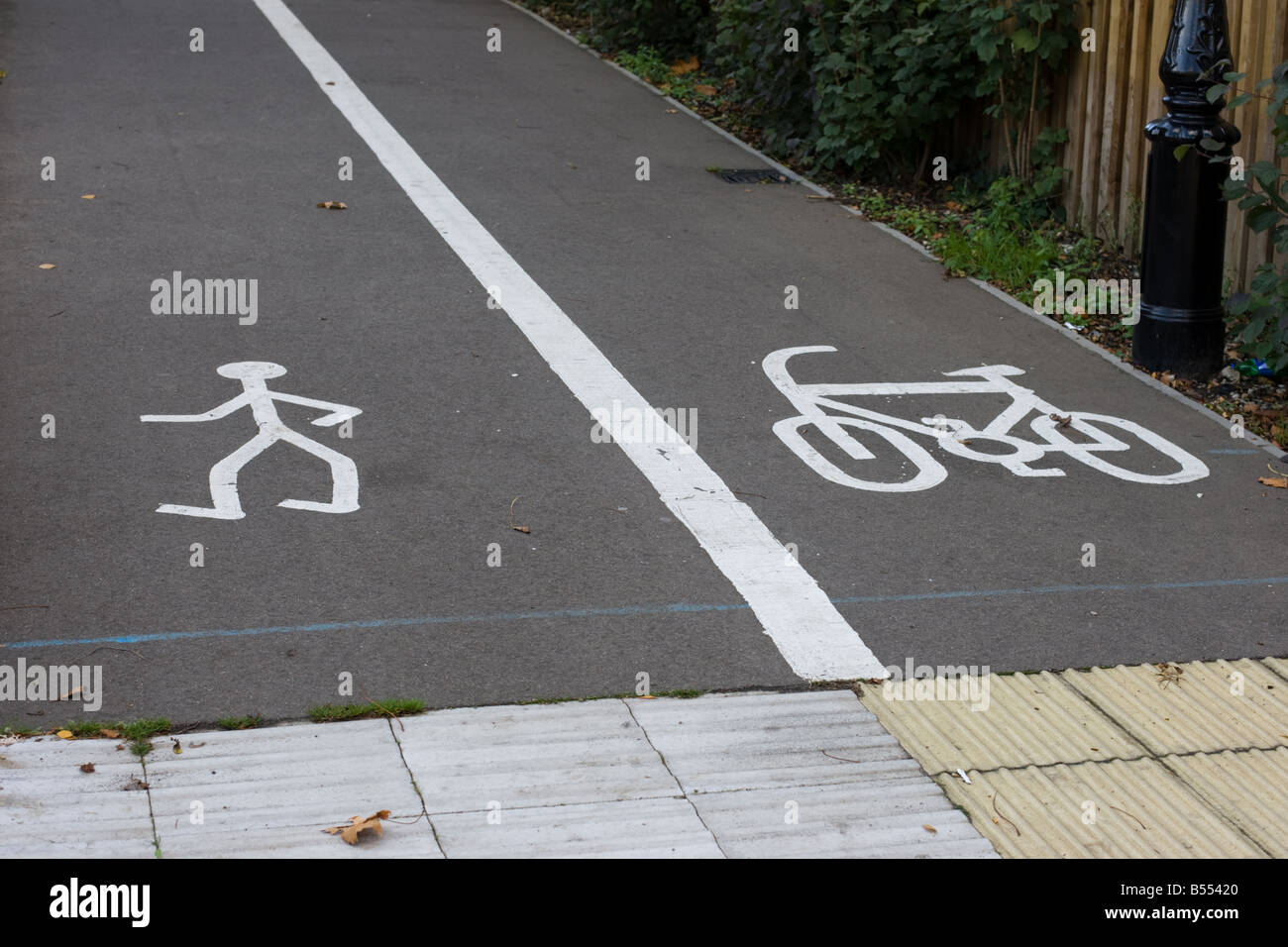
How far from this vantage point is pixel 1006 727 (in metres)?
4.40

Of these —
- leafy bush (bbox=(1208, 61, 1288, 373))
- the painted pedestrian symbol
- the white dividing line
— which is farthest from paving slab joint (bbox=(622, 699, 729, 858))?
leafy bush (bbox=(1208, 61, 1288, 373))

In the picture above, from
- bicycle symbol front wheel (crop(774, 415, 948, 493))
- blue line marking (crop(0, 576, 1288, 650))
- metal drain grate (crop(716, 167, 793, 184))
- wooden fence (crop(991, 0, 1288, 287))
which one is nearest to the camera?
blue line marking (crop(0, 576, 1288, 650))

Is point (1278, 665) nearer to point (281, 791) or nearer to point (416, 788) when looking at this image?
point (416, 788)

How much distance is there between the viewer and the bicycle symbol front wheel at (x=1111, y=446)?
6.36 meters

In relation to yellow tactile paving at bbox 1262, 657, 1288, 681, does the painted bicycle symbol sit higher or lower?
higher

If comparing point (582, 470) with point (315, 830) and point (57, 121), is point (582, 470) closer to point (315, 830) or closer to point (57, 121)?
point (315, 830)

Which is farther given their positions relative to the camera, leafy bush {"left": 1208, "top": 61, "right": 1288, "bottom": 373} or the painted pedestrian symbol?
leafy bush {"left": 1208, "top": 61, "right": 1288, "bottom": 373}

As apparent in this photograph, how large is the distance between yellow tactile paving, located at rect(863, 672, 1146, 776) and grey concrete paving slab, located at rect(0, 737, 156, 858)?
211cm

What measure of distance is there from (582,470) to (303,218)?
4422 mm

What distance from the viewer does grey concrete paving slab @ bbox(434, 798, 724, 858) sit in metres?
3.72

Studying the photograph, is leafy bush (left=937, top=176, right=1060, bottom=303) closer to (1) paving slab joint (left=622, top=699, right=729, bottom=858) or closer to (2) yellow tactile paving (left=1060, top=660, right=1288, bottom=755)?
(2) yellow tactile paving (left=1060, top=660, right=1288, bottom=755)

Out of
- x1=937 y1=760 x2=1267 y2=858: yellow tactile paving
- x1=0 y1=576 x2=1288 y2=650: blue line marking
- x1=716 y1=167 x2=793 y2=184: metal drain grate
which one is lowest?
x1=937 y1=760 x2=1267 y2=858: yellow tactile paving

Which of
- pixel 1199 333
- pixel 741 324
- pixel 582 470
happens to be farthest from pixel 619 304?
pixel 1199 333
